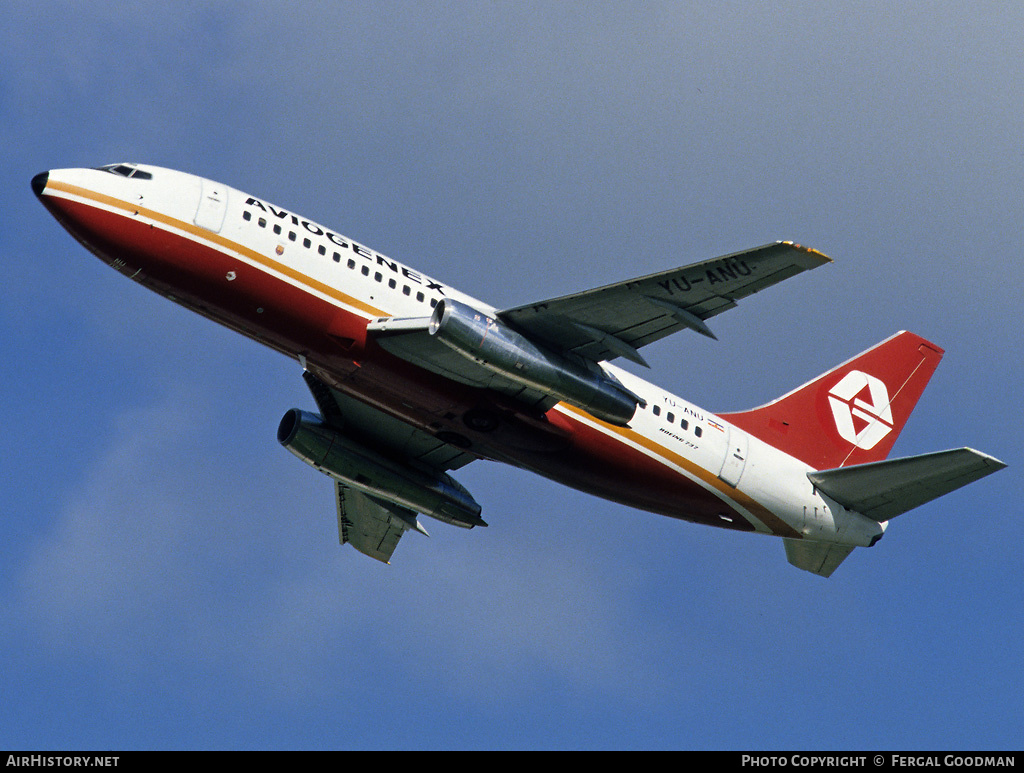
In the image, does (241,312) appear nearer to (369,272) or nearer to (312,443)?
(369,272)

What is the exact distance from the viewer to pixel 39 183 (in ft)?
103

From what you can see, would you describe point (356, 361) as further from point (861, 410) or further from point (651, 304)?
point (861, 410)

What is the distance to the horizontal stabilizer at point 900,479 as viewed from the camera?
3484 cm

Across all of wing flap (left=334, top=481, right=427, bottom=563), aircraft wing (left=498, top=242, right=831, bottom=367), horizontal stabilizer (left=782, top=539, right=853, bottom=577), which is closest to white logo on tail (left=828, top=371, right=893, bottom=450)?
horizontal stabilizer (left=782, top=539, right=853, bottom=577)

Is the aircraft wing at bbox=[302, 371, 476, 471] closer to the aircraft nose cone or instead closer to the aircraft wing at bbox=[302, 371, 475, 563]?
the aircraft wing at bbox=[302, 371, 475, 563]

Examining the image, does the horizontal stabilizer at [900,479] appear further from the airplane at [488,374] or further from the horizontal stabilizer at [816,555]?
the horizontal stabilizer at [816,555]

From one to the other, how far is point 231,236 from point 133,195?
2.82 m

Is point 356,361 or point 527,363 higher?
point 527,363

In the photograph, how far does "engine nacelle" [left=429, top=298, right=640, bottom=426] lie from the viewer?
3138 cm

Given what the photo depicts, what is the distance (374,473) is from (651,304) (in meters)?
13.6

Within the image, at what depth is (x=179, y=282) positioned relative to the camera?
31.8 metres

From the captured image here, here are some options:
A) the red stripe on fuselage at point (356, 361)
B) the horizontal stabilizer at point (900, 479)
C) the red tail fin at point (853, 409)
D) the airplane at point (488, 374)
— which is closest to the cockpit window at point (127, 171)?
the airplane at point (488, 374)

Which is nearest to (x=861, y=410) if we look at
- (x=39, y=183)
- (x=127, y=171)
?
(x=127, y=171)
